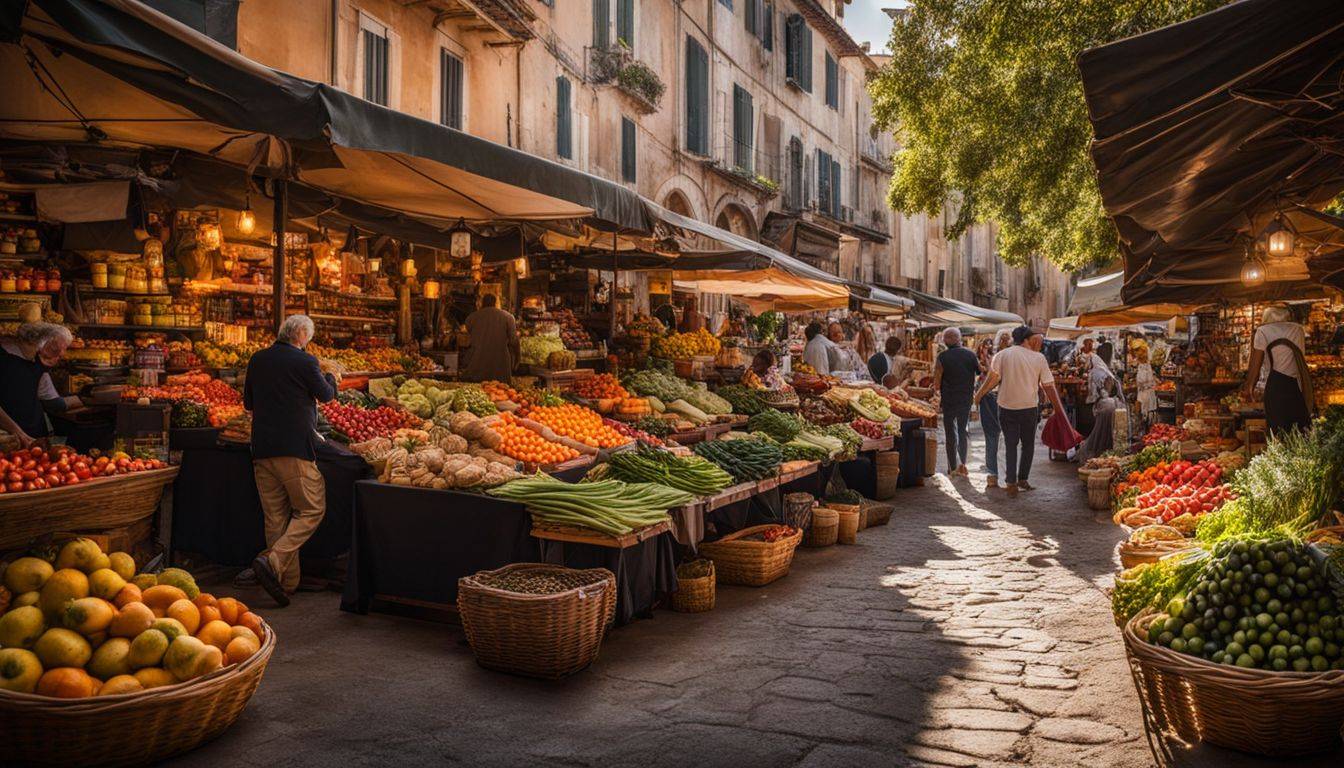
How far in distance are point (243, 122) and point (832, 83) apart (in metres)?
27.7

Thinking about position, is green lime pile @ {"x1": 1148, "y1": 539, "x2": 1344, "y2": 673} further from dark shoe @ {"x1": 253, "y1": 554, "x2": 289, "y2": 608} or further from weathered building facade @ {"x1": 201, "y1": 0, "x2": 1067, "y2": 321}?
weathered building facade @ {"x1": 201, "y1": 0, "x2": 1067, "y2": 321}

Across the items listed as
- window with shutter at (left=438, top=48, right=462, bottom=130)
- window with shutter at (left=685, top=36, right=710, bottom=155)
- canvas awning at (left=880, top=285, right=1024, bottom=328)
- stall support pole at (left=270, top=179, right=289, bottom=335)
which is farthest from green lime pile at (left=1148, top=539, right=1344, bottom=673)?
canvas awning at (left=880, top=285, right=1024, bottom=328)

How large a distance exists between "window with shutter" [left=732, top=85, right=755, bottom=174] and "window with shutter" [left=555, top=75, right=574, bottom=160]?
24.0ft

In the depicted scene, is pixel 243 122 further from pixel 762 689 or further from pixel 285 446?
pixel 762 689

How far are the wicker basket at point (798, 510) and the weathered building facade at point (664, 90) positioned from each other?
7827 millimetres

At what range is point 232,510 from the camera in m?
6.86

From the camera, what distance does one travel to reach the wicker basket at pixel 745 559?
22.6 ft

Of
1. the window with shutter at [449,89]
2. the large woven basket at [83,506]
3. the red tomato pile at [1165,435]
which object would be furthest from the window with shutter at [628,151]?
the large woven basket at [83,506]

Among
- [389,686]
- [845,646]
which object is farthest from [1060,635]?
[389,686]

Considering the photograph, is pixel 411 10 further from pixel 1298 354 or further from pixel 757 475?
pixel 1298 354

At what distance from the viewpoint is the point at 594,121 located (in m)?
17.7

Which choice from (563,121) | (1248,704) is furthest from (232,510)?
(563,121)

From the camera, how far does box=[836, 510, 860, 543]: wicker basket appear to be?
8523 millimetres

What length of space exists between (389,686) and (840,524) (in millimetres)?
4868
